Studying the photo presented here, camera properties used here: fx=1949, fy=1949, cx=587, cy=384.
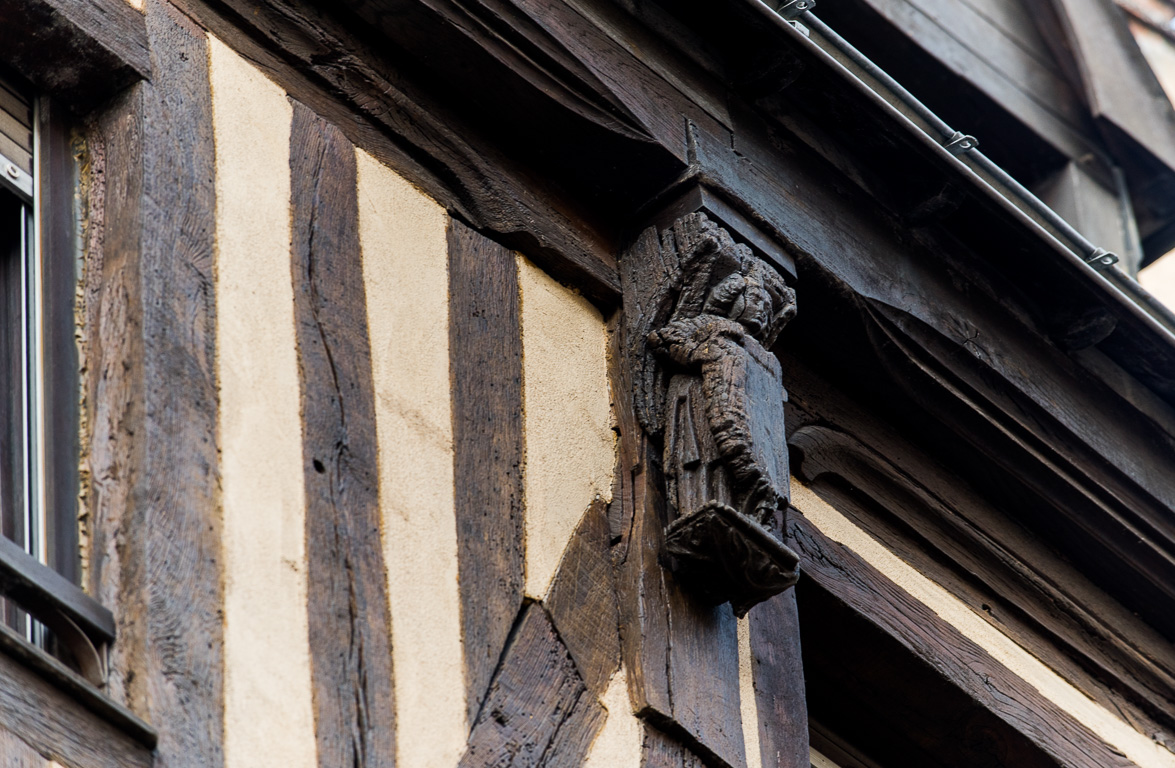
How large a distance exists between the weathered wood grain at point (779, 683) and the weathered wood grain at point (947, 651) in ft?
0.80

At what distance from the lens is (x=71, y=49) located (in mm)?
3223

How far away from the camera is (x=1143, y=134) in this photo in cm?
656

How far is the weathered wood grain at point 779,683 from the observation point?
362 cm

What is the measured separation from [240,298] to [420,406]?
1.31 ft

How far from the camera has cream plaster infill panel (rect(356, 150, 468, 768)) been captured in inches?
117

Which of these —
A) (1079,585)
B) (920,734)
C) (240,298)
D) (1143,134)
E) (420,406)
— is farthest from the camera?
(1143,134)

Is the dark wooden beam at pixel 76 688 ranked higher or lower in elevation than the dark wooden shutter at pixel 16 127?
lower

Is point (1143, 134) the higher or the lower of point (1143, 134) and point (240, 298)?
the higher

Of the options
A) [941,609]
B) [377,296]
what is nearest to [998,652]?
[941,609]

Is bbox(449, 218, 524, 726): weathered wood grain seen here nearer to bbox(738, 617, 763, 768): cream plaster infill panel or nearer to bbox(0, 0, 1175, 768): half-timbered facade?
bbox(0, 0, 1175, 768): half-timbered facade

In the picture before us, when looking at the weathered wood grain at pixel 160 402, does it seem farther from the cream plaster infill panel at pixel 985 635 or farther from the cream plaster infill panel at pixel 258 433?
the cream plaster infill panel at pixel 985 635

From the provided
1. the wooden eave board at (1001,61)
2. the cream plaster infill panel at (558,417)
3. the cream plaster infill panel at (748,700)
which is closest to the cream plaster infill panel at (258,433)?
the cream plaster infill panel at (558,417)

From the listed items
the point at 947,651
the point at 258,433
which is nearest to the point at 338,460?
the point at 258,433

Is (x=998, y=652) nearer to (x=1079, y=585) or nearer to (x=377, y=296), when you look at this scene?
(x=1079, y=585)
